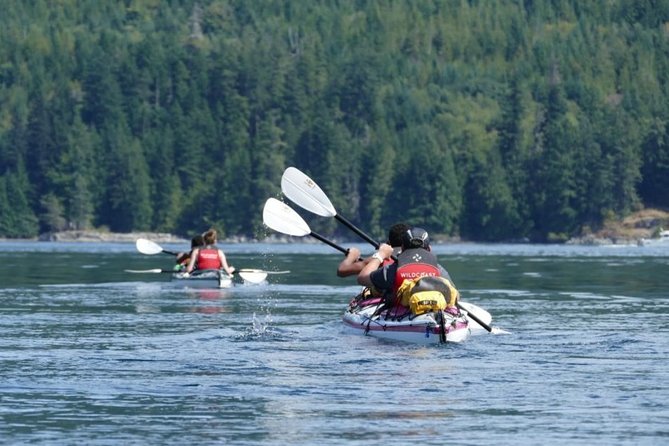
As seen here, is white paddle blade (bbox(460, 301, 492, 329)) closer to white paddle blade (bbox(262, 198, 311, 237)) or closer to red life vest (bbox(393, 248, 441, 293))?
red life vest (bbox(393, 248, 441, 293))

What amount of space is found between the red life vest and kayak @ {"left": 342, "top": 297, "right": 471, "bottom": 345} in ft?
2.15

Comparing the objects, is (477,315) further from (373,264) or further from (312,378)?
(312,378)

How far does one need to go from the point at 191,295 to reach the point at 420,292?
2114 cm

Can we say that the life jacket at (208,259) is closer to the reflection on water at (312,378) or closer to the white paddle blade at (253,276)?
the white paddle blade at (253,276)

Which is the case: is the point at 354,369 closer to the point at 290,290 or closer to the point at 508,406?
the point at 508,406

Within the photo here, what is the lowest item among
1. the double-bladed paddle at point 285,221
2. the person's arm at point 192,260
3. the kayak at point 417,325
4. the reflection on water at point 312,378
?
the reflection on water at point 312,378

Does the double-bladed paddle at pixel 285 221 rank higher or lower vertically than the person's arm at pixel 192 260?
higher

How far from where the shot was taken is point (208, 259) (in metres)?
54.1

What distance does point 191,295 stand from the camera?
4966 cm

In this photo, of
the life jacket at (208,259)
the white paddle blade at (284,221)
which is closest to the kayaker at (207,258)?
the life jacket at (208,259)

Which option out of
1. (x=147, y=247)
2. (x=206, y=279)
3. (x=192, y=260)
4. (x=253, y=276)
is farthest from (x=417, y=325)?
(x=147, y=247)

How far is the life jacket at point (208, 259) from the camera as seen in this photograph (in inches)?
2124

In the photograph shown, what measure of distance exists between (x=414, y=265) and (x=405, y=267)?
167 mm

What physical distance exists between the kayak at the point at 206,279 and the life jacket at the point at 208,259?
26 centimetres
